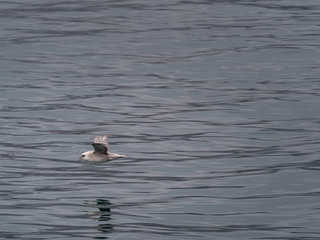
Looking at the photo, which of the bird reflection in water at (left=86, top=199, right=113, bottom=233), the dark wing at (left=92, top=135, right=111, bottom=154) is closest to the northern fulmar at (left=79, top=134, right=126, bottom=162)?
the dark wing at (left=92, top=135, right=111, bottom=154)

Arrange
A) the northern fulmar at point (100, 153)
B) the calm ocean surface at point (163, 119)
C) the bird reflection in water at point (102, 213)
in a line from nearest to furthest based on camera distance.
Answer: the bird reflection in water at point (102, 213) < the calm ocean surface at point (163, 119) < the northern fulmar at point (100, 153)

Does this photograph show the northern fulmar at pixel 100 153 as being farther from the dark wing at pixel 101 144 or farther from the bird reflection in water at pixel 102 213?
the bird reflection in water at pixel 102 213

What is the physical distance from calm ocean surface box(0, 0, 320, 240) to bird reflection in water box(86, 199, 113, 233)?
0.06 m

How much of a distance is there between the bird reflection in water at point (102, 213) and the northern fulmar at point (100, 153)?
1.25 m

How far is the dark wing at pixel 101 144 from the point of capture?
27375mm

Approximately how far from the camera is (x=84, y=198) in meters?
28.5

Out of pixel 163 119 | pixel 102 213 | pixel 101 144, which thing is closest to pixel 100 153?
pixel 101 144

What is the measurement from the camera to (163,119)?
3712 centimetres

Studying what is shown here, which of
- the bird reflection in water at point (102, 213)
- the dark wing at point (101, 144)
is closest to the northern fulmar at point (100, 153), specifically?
the dark wing at point (101, 144)

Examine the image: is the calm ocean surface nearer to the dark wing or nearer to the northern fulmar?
the northern fulmar

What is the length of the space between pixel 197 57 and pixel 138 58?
9.24 feet

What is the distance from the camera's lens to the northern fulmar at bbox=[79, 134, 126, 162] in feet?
90.0

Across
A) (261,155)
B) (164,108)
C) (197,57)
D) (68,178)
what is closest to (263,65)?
(197,57)

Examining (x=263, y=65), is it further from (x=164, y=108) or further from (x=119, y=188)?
(x=119, y=188)
